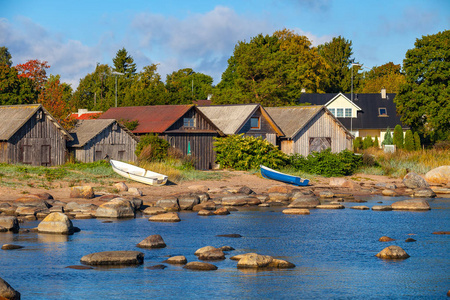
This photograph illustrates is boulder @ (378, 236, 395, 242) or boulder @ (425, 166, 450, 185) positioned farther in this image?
boulder @ (425, 166, 450, 185)

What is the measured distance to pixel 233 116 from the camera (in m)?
49.9

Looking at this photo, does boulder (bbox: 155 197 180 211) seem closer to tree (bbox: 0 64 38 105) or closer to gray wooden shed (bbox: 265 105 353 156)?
gray wooden shed (bbox: 265 105 353 156)

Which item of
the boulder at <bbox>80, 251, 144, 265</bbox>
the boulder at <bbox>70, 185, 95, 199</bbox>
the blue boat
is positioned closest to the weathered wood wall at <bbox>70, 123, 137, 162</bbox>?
the blue boat

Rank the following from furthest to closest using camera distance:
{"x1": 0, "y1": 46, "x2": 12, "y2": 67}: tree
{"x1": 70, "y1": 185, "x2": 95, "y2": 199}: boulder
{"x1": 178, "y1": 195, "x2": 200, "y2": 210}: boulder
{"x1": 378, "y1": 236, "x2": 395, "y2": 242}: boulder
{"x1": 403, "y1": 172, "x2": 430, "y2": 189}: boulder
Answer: {"x1": 0, "y1": 46, "x2": 12, "y2": 67}: tree
{"x1": 403, "y1": 172, "x2": 430, "y2": 189}: boulder
{"x1": 70, "y1": 185, "x2": 95, "y2": 199}: boulder
{"x1": 178, "y1": 195, "x2": 200, "y2": 210}: boulder
{"x1": 378, "y1": 236, "x2": 395, "y2": 242}: boulder

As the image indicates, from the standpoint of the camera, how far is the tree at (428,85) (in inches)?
2189

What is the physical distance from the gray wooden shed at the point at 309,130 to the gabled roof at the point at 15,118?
18115 mm

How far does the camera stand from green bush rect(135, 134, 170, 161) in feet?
140

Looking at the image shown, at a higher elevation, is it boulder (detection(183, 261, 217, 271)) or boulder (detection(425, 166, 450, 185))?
boulder (detection(425, 166, 450, 185))

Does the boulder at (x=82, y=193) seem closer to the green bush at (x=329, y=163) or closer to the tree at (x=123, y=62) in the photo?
the green bush at (x=329, y=163)

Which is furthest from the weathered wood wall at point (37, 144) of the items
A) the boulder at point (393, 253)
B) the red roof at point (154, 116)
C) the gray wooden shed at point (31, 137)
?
the boulder at point (393, 253)

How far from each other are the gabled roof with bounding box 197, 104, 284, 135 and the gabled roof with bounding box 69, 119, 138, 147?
7.74 m

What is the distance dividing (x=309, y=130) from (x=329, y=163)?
719cm

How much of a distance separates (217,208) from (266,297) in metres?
15.6

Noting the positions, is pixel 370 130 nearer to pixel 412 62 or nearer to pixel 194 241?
pixel 412 62
